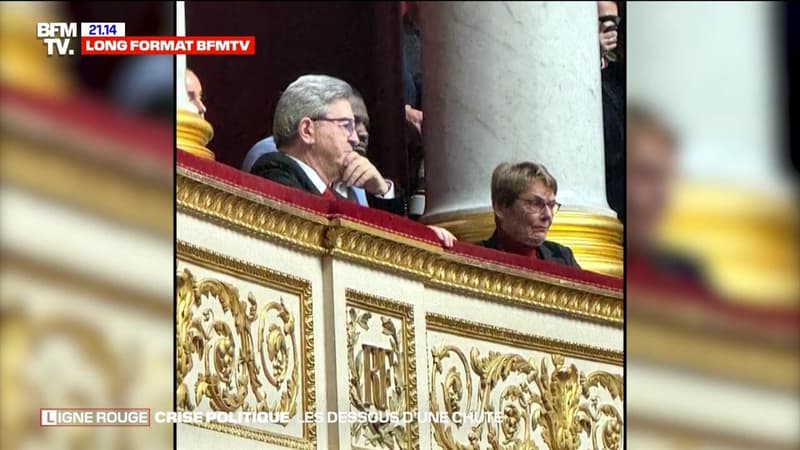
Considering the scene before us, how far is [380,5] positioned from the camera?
352 inches

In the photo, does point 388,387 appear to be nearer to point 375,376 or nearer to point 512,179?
point 375,376

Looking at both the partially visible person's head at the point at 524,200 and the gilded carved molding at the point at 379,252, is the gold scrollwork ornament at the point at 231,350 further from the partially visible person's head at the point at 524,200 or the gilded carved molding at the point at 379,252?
the partially visible person's head at the point at 524,200

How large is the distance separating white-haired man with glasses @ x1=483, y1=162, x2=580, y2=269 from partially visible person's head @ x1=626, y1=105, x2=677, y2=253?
282 mm

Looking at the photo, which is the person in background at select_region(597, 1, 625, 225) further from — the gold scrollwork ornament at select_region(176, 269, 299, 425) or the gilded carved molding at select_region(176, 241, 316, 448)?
the gold scrollwork ornament at select_region(176, 269, 299, 425)

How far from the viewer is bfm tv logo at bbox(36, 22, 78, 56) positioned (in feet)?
27.1

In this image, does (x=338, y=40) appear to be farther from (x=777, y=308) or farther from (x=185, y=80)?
(x=777, y=308)

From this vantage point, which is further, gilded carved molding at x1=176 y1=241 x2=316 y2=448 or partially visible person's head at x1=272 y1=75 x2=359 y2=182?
partially visible person's head at x1=272 y1=75 x2=359 y2=182

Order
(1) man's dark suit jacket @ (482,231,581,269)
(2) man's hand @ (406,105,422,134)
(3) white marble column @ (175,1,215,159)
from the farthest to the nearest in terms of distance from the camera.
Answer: (1) man's dark suit jacket @ (482,231,581,269), (2) man's hand @ (406,105,422,134), (3) white marble column @ (175,1,215,159)

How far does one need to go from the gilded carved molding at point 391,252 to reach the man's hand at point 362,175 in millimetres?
220

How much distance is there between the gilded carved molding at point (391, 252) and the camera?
833 cm

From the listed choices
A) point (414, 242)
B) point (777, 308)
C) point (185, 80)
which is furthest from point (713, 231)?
point (185, 80)

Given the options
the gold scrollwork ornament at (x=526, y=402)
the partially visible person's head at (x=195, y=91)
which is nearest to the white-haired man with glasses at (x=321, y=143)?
the partially visible person's head at (x=195, y=91)

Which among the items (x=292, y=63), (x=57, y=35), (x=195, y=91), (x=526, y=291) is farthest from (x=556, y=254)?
(x=57, y=35)

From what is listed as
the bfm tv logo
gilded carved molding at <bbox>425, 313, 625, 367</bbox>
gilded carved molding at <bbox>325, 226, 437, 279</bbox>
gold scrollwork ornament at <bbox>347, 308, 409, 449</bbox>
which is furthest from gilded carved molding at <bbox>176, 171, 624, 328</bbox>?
the bfm tv logo
